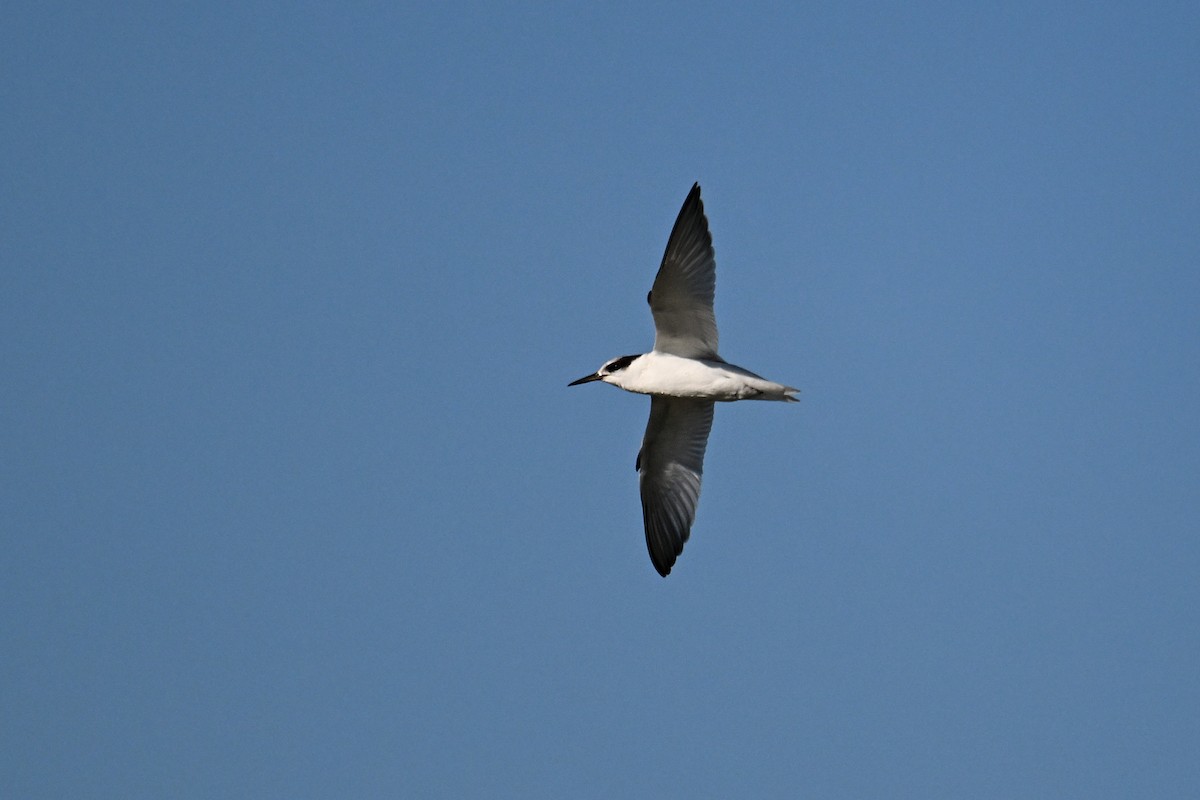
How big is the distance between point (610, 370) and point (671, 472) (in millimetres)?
2157

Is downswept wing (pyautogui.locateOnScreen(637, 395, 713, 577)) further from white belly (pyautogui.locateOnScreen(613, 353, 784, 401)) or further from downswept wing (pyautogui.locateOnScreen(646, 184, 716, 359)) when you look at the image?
downswept wing (pyautogui.locateOnScreen(646, 184, 716, 359))

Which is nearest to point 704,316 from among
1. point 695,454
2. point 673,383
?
point 673,383

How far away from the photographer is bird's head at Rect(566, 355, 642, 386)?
69.1 ft

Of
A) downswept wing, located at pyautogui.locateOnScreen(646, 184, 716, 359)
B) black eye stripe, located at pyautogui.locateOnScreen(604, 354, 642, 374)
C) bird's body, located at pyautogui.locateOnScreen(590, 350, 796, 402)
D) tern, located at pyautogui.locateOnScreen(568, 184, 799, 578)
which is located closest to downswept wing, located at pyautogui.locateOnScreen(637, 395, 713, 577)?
tern, located at pyautogui.locateOnScreen(568, 184, 799, 578)

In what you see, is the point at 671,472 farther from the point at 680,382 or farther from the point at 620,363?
the point at 680,382

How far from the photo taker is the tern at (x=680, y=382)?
1994 cm

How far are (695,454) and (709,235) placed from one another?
3.92 metres

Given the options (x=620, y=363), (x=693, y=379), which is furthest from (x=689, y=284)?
(x=620, y=363)

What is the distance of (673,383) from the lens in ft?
67.3

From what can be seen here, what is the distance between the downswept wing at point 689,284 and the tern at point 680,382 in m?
0.01

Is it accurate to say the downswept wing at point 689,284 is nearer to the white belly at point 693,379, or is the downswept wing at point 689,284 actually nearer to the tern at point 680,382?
the tern at point 680,382

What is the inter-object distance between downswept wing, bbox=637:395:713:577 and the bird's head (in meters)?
1.02

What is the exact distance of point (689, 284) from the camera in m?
20.0

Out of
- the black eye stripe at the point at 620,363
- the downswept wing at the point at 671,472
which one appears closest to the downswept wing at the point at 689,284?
the black eye stripe at the point at 620,363
